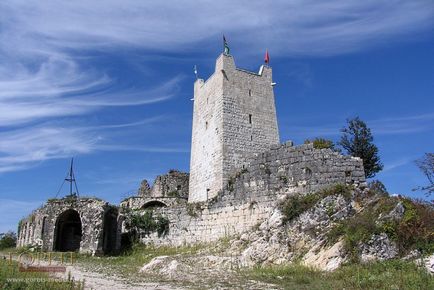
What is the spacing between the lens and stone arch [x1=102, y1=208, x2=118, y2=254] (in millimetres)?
24159

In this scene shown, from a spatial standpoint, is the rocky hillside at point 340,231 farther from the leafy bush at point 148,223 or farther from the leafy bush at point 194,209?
the leafy bush at point 148,223

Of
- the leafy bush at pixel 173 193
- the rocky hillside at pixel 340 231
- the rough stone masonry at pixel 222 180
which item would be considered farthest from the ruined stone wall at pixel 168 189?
the rocky hillside at pixel 340 231

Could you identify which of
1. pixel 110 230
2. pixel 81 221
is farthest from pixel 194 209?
pixel 81 221

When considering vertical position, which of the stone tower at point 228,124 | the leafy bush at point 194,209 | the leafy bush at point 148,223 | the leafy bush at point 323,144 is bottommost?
the leafy bush at point 148,223

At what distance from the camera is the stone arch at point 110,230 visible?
79.3ft

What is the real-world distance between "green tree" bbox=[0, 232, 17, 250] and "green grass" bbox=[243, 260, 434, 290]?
3054cm

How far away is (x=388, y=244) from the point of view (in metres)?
12.1

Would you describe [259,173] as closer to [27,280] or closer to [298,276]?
[298,276]

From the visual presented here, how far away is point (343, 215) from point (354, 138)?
1202cm

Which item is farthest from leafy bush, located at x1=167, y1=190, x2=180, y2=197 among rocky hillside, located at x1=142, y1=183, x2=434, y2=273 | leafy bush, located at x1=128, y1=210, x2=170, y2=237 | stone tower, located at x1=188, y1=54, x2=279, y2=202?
rocky hillside, located at x1=142, y1=183, x2=434, y2=273

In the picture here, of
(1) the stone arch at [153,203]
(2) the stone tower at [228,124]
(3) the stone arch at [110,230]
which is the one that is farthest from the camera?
(1) the stone arch at [153,203]

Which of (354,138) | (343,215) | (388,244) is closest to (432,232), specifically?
(388,244)

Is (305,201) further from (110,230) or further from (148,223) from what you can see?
(110,230)

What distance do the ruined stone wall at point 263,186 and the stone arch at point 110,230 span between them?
4322 millimetres
